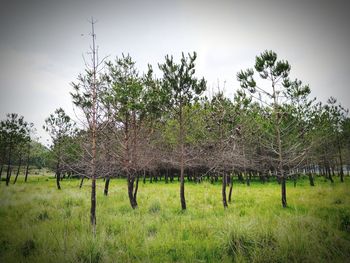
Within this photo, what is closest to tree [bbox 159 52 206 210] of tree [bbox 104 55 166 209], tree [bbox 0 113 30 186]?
tree [bbox 104 55 166 209]

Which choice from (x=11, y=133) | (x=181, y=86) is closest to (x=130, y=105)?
(x=181, y=86)

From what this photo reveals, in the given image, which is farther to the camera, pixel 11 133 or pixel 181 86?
pixel 11 133

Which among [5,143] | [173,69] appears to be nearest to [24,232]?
[173,69]

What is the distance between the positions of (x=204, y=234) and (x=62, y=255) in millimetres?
4493

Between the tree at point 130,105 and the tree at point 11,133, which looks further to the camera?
the tree at point 11,133

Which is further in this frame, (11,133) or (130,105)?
(11,133)

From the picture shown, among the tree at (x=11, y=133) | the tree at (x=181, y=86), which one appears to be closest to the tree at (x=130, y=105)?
the tree at (x=181, y=86)

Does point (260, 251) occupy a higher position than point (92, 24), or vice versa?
point (92, 24)

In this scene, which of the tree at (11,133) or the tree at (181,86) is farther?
the tree at (11,133)

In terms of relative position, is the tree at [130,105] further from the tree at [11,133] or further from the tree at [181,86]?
the tree at [11,133]

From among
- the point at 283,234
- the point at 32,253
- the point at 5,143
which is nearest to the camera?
the point at 283,234

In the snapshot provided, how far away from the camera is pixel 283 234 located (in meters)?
5.20

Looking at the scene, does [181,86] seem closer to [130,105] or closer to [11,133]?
[130,105]

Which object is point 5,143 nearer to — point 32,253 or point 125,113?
point 125,113
